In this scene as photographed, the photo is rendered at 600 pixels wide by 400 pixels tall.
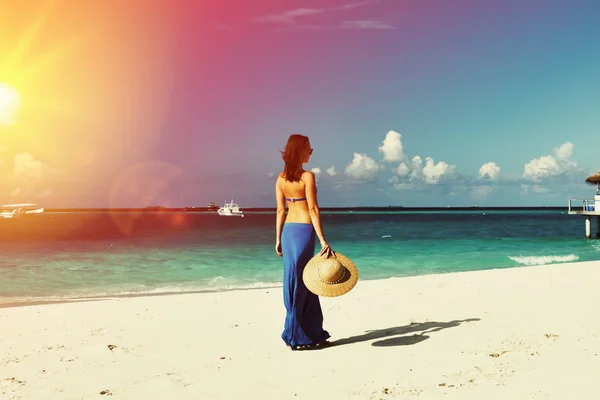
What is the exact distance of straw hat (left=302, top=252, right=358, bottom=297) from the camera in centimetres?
553

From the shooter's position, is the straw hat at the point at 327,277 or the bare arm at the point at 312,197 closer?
the straw hat at the point at 327,277

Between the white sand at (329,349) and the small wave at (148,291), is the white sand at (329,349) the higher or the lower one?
the higher one

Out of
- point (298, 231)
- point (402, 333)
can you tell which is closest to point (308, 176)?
point (298, 231)

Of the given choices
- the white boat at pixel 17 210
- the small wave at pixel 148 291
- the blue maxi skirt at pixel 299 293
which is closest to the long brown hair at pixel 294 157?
the blue maxi skirt at pixel 299 293

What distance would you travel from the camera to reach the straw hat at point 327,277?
5.53 metres

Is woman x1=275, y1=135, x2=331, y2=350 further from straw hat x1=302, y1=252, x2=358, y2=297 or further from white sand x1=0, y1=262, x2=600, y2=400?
white sand x1=0, y1=262, x2=600, y2=400

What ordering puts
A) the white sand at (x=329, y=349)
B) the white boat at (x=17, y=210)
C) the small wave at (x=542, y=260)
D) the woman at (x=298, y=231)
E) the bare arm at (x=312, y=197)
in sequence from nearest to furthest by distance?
the white sand at (x=329, y=349) → the bare arm at (x=312, y=197) → the woman at (x=298, y=231) → the small wave at (x=542, y=260) → the white boat at (x=17, y=210)

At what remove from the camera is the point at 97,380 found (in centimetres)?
540

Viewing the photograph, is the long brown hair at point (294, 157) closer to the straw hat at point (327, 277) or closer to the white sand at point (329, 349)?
the straw hat at point (327, 277)

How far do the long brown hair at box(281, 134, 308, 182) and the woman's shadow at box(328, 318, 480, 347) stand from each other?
7.76 feet

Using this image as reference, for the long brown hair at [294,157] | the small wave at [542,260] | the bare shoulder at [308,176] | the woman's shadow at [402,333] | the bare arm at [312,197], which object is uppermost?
the long brown hair at [294,157]

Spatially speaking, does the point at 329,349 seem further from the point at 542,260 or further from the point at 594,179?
the point at 594,179

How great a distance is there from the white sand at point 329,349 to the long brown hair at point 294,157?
2225 mm

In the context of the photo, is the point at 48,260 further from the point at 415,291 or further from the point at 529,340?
the point at 529,340
